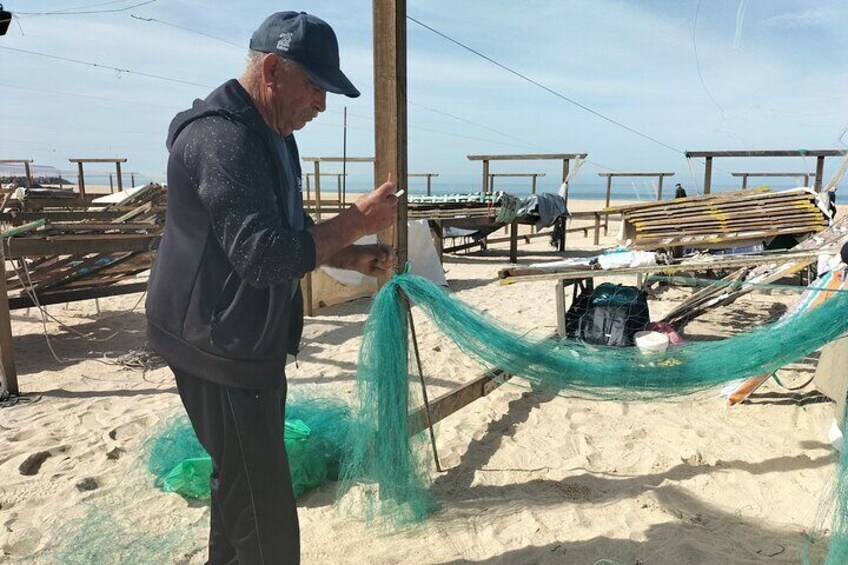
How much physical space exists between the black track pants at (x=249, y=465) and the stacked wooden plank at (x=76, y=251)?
12.3 ft

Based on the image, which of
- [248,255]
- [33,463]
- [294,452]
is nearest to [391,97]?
[248,255]

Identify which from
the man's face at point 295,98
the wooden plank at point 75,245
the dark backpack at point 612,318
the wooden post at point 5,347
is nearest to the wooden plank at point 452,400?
the man's face at point 295,98

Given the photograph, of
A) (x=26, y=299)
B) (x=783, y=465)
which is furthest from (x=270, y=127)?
(x=26, y=299)

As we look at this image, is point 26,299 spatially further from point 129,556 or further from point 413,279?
point 413,279

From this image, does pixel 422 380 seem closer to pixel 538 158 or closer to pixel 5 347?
pixel 5 347

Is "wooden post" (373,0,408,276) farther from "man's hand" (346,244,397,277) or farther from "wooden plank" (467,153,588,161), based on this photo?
"wooden plank" (467,153,588,161)

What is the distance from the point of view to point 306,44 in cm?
150

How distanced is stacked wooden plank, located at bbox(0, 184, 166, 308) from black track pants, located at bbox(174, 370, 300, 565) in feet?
12.3

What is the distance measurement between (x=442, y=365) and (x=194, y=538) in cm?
271

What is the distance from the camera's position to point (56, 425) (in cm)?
376

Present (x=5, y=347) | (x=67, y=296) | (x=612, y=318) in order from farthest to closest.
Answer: (x=67, y=296) → (x=612, y=318) → (x=5, y=347)

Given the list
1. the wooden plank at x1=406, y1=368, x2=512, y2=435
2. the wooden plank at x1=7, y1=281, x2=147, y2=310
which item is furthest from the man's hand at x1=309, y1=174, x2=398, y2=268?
the wooden plank at x1=7, y1=281, x2=147, y2=310

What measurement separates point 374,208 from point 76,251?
4585 mm

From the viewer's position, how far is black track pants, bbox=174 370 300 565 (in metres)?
1.64
